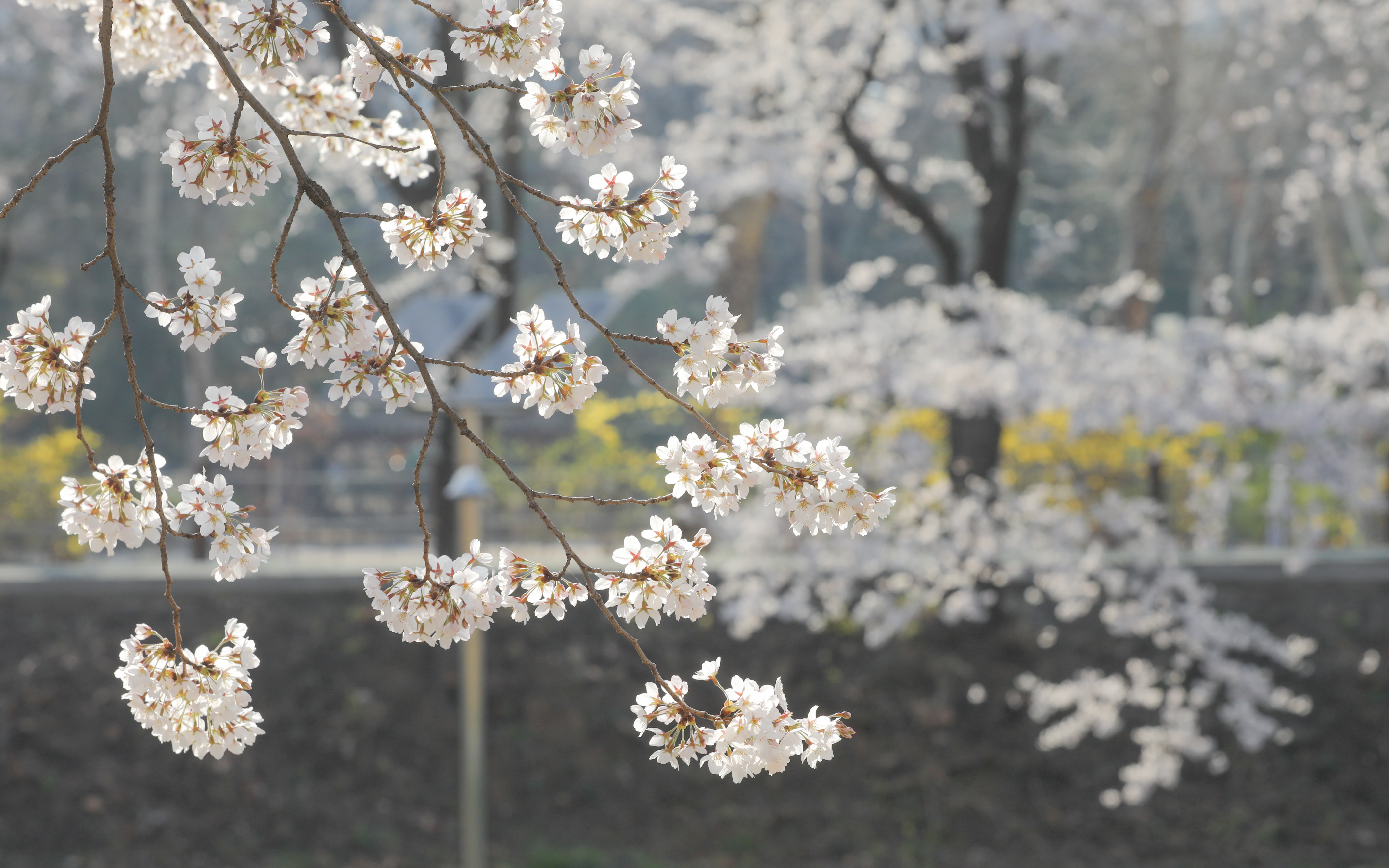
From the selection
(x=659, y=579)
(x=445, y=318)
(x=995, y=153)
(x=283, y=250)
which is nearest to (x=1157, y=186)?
(x=995, y=153)

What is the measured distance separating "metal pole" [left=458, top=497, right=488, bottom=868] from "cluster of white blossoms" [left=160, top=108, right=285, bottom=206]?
3380mm

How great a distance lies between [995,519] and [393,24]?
5.68 metres

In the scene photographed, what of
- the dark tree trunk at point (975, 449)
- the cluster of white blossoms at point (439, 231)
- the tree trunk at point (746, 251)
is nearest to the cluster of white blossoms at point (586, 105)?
the cluster of white blossoms at point (439, 231)

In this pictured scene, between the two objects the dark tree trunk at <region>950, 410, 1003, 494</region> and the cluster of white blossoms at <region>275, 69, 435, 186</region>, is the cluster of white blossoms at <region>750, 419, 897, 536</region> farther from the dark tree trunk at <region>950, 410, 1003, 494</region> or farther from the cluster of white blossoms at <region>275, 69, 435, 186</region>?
the dark tree trunk at <region>950, 410, 1003, 494</region>

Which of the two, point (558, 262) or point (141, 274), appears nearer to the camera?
point (558, 262)

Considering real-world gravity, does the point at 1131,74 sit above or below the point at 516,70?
above

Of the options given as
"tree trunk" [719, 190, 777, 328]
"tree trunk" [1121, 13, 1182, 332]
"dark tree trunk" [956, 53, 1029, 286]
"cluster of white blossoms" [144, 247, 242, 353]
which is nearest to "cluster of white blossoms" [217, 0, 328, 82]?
"cluster of white blossoms" [144, 247, 242, 353]

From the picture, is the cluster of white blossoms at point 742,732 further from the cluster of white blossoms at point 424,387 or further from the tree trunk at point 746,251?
the tree trunk at point 746,251

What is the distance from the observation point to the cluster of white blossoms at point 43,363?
143 centimetres

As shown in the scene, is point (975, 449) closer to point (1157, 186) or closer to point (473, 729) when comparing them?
point (473, 729)

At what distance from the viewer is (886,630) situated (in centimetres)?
657

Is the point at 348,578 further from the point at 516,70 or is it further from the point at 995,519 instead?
the point at 516,70

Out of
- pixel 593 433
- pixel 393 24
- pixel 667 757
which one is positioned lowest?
pixel 667 757

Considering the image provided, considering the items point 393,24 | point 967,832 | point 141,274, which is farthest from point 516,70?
point 141,274
